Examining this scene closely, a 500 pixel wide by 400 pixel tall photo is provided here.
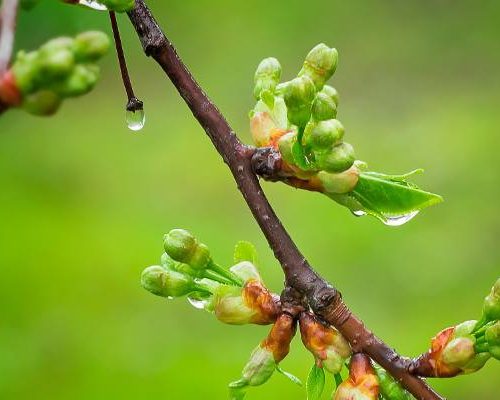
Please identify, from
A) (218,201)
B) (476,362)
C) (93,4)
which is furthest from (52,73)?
(218,201)

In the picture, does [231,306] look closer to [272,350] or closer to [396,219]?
[272,350]

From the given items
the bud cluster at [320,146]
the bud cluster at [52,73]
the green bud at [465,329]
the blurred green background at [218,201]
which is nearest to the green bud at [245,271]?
the bud cluster at [320,146]

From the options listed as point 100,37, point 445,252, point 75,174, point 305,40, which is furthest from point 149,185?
point 100,37

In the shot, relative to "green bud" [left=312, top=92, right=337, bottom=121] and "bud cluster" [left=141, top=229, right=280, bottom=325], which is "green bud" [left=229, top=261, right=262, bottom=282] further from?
"green bud" [left=312, top=92, right=337, bottom=121]

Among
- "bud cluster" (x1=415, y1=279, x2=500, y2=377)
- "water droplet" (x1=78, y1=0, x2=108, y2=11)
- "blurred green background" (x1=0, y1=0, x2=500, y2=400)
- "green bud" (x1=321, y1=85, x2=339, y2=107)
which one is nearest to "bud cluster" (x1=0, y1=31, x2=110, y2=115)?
"water droplet" (x1=78, y1=0, x2=108, y2=11)

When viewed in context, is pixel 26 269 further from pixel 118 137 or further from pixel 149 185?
pixel 118 137

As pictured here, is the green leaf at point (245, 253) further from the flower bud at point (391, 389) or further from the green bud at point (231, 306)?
the flower bud at point (391, 389)
